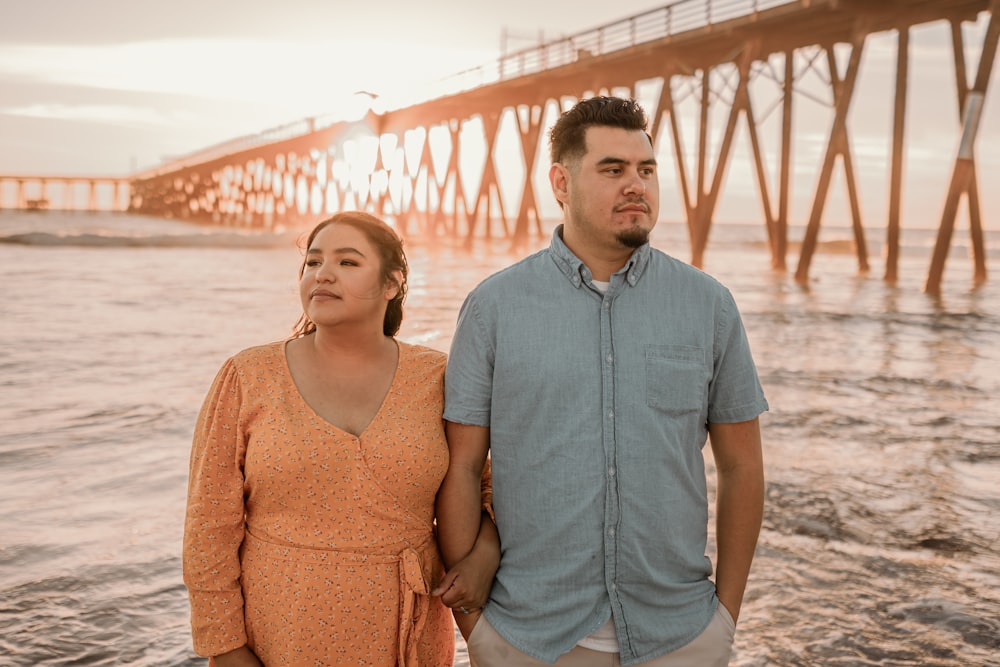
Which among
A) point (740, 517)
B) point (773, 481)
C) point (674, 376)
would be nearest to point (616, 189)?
point (674, 376)

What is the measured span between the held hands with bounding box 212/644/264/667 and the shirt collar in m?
0.96

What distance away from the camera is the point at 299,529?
1728 millimetres

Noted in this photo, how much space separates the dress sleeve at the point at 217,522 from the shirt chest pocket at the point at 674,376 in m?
0.79

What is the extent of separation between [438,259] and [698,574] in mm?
20161

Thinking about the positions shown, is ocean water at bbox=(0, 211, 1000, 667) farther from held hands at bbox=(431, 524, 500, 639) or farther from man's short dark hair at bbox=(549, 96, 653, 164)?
man's short dark hair at bbox=(549, 96, 653, 164)

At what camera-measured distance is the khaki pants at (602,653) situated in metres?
1.67

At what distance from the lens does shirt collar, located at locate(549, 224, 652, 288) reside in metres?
1.72

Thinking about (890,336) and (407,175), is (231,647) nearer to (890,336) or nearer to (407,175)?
(890,336)

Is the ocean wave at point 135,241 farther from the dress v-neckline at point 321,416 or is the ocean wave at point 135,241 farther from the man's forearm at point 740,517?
the man's forearm at point 740,517

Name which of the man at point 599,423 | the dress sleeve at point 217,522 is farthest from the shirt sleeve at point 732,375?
the dress sleeve at point 217,522

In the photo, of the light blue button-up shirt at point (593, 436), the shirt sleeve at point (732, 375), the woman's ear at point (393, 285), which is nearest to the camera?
the light blue button-up shirt at point (593, 436)

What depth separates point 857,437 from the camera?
4.86 metres

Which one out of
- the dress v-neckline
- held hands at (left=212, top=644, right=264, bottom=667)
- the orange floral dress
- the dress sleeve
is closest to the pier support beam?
the dress v-neckline

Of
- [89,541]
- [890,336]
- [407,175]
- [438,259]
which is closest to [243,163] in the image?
[407,175]
